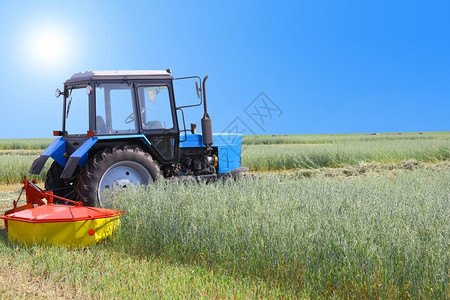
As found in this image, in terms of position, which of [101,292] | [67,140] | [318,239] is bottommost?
[101,292]

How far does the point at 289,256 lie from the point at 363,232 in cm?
74

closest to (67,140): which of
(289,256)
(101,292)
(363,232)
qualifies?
(101,292)

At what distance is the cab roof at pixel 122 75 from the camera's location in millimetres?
7117

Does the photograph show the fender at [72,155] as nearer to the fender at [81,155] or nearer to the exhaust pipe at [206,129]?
the fender at [81,155]

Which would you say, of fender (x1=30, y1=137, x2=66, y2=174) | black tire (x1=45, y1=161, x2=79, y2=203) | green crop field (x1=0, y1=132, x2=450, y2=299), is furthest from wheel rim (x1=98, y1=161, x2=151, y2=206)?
fender (x1=30, y1=137, x2=66, y2=174)

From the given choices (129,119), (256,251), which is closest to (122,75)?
(129,119)

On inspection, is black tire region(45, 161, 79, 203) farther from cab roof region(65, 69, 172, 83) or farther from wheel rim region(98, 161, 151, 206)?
cab roof region(65, 69, 172, 83)

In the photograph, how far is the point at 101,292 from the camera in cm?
414

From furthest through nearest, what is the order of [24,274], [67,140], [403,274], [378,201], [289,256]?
[67,140], [378,201], [24,274], [289,256], [403,274]

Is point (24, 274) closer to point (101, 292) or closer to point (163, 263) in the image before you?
point (101, 292)

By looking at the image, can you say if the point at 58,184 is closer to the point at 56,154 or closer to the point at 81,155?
the point at 56,154

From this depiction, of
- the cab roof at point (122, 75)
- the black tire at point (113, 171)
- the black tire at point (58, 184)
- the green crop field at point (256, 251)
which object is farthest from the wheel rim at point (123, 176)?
the cab roof at point (122, 75)

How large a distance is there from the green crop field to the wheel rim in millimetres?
340

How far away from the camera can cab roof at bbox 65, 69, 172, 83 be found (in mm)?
7117
